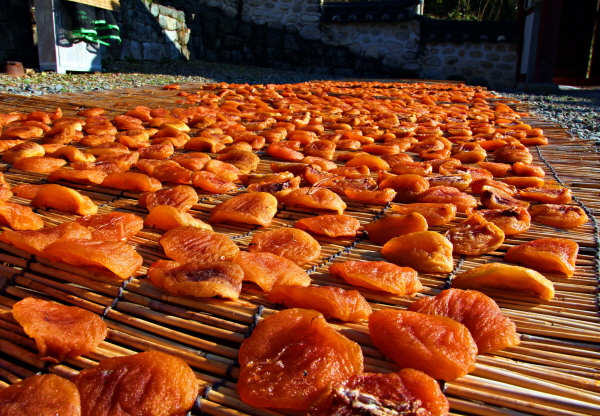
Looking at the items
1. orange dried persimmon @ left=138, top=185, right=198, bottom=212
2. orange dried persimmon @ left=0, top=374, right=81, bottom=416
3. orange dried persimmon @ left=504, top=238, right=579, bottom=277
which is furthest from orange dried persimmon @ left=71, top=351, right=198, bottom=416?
orange dried persimmon @ left=504, top=238, right=579, bottom=277

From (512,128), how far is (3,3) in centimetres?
675

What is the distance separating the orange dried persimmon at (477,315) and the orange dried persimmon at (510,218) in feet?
1.62

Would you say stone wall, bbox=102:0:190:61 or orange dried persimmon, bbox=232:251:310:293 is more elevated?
stone wall, bbox=102:0:190:61

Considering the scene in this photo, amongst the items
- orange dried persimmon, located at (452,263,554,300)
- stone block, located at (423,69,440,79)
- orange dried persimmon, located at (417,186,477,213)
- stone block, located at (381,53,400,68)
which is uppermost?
stone block, located at (381,53,400,68)

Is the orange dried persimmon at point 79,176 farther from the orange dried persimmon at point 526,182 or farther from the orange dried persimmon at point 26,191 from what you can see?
the orange dried persimmon at point 526,182

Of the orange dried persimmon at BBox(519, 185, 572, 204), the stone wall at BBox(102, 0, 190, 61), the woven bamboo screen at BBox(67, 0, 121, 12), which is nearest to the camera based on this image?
the orange dried persimmon at BBox(519, 185, 572, 204)

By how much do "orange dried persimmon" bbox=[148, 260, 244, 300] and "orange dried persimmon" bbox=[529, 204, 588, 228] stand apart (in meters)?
1.00

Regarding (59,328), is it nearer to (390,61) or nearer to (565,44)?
(565,44)

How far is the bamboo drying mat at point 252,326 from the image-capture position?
0.73 m

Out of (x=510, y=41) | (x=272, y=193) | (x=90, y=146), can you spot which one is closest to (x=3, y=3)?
(x=90, y=146)

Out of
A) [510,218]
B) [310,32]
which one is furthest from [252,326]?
[310,32]

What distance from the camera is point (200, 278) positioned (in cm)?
95

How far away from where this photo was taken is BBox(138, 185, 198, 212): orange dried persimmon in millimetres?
1438

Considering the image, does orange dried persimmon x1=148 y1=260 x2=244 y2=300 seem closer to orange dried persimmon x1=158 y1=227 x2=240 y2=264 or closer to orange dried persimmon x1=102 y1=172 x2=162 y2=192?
orange dried persimmon x1=158 y1=227 x2=240 y2=264
